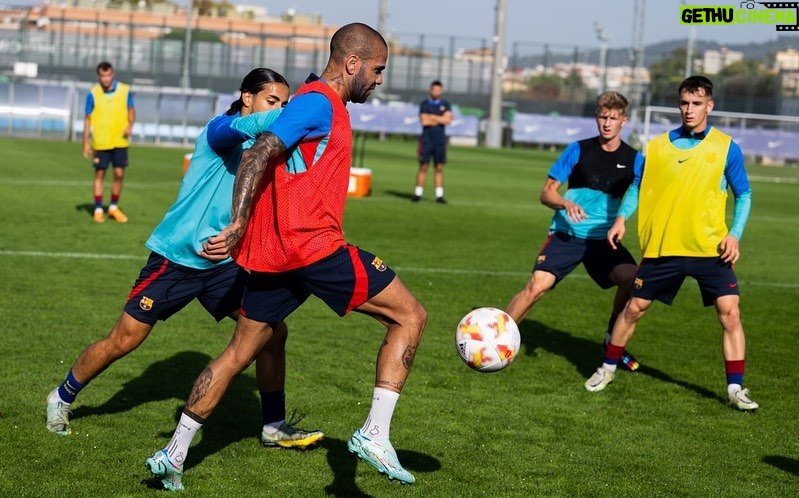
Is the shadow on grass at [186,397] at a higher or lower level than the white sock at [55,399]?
lower

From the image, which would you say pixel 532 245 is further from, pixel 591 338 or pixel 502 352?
pixel 502 352

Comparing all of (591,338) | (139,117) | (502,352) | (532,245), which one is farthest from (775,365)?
(139,117)

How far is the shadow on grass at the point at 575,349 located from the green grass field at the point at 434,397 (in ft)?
0.09

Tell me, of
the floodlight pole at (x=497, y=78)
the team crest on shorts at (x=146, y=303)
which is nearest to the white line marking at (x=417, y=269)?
the team crest on shorts at (x=146, y=303)

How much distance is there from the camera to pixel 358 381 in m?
7.61

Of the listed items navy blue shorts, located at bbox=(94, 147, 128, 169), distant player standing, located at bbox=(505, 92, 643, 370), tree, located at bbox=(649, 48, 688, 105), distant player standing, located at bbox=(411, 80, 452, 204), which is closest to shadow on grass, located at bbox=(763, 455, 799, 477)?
distant player standing, located at bbox=(505, 92, 643, 370)

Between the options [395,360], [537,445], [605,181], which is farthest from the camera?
[605,181]

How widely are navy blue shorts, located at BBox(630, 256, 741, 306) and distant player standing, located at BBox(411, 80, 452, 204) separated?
13.1 m

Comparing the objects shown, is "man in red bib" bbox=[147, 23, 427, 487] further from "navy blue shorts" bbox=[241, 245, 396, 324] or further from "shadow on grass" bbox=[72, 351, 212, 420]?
"shadow on grass" bbox=[72, 351, 212, 420]

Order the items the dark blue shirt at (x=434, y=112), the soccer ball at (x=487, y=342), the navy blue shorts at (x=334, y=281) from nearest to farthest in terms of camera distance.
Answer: the navy blue shorts at (x=334, y=281)
the soccer ball at (x=487, y=342)
the dark blue shirt at (x=434, y=112)

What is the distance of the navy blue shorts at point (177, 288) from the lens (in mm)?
5926

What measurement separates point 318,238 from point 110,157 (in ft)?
38.3

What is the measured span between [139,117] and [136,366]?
28.7m

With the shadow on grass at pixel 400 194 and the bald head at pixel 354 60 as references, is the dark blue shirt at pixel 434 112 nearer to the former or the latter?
the shadow on grass at pixel 400 194
